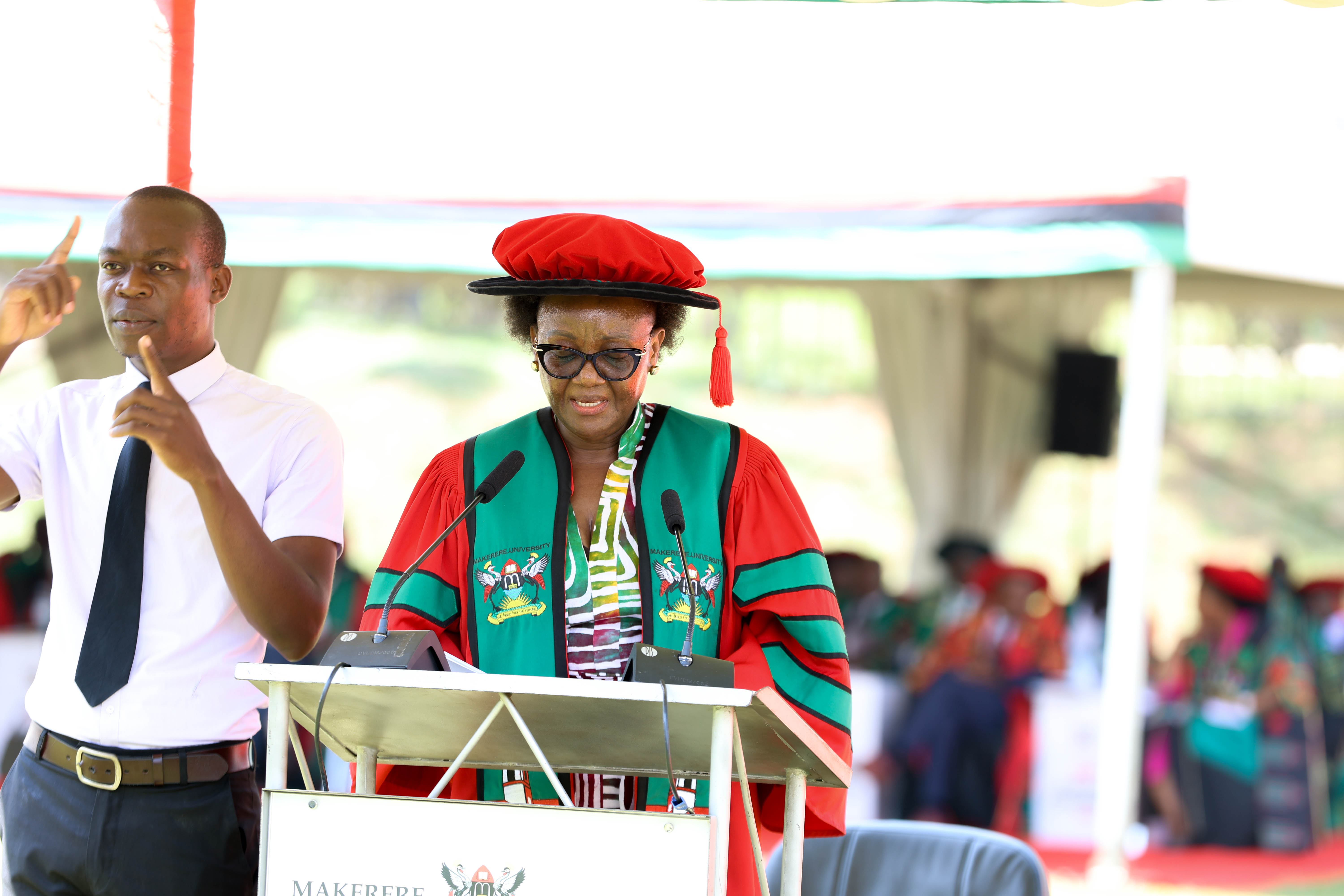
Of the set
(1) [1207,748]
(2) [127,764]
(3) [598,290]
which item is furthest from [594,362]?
(1) [1207,748]

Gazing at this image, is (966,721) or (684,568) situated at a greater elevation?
(684,568)

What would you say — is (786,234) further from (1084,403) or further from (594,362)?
(594,362)

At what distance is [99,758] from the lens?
7.46 feet

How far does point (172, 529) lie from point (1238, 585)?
22.2ft

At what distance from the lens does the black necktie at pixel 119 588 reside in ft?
7.50

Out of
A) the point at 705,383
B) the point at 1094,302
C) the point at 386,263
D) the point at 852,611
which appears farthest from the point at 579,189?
the point at 705,383

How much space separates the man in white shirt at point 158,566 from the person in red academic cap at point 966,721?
5271 mm

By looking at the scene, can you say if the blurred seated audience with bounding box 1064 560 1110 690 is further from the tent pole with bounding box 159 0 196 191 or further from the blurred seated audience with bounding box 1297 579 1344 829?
the tent pole with bounding box 159 0 196 191

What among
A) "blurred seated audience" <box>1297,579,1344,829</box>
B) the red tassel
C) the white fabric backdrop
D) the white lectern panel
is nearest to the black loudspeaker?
the white fabric backdrop

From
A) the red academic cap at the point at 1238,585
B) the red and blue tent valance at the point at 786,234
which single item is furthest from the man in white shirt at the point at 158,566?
the red academic cap at the point at 1238,585

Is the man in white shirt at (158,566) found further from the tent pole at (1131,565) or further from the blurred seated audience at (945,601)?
the blurred seated audience at (945,601)

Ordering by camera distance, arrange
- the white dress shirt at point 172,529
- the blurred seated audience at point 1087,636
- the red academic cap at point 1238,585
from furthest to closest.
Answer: the red academic cap at point 1238,585
the blurred seated audience at point 1087,636
the white dress shirt at point 172,529

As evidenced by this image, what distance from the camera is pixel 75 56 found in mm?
3400

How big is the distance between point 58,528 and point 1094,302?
7.82 metres
